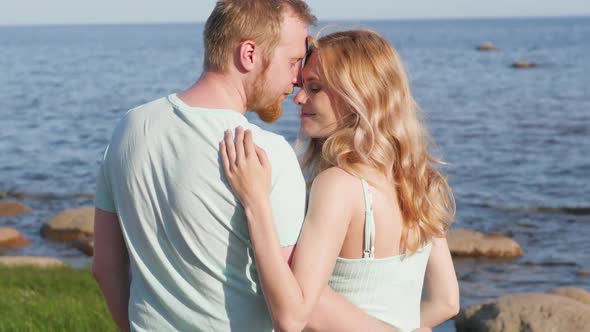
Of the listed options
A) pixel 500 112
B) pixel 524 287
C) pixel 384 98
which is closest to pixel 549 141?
pixel 500 112

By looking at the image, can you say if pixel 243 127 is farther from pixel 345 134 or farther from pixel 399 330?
pixel 399 330

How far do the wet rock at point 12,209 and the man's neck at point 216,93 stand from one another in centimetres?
1451

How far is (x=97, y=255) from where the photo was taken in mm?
2949

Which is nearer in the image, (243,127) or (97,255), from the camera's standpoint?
(243,127)

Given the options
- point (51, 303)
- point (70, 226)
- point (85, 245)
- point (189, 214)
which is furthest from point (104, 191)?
point (70, 226)

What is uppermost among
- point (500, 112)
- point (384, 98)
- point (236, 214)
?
point (384, 98)

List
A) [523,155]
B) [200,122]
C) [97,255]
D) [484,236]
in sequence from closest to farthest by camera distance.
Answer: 1. [200,122]
2. [97,255]
3. [484,236]
4. [523,155]

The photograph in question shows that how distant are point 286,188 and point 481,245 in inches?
418

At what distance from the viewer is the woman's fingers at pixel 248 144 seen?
255 centimetres

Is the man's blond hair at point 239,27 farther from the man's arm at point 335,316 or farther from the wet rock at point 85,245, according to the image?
the wet rock at point 85,245

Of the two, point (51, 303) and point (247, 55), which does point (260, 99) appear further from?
point (51, 303)

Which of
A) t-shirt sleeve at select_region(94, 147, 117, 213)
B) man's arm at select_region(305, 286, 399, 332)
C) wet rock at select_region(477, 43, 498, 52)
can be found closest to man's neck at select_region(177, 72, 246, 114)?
t-shirt sleeve at select_region(94, 147, 117, 213)

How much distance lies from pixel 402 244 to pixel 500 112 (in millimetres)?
28110

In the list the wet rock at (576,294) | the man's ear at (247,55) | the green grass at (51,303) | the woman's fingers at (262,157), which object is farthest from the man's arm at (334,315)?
the wet rock at (576,294)
